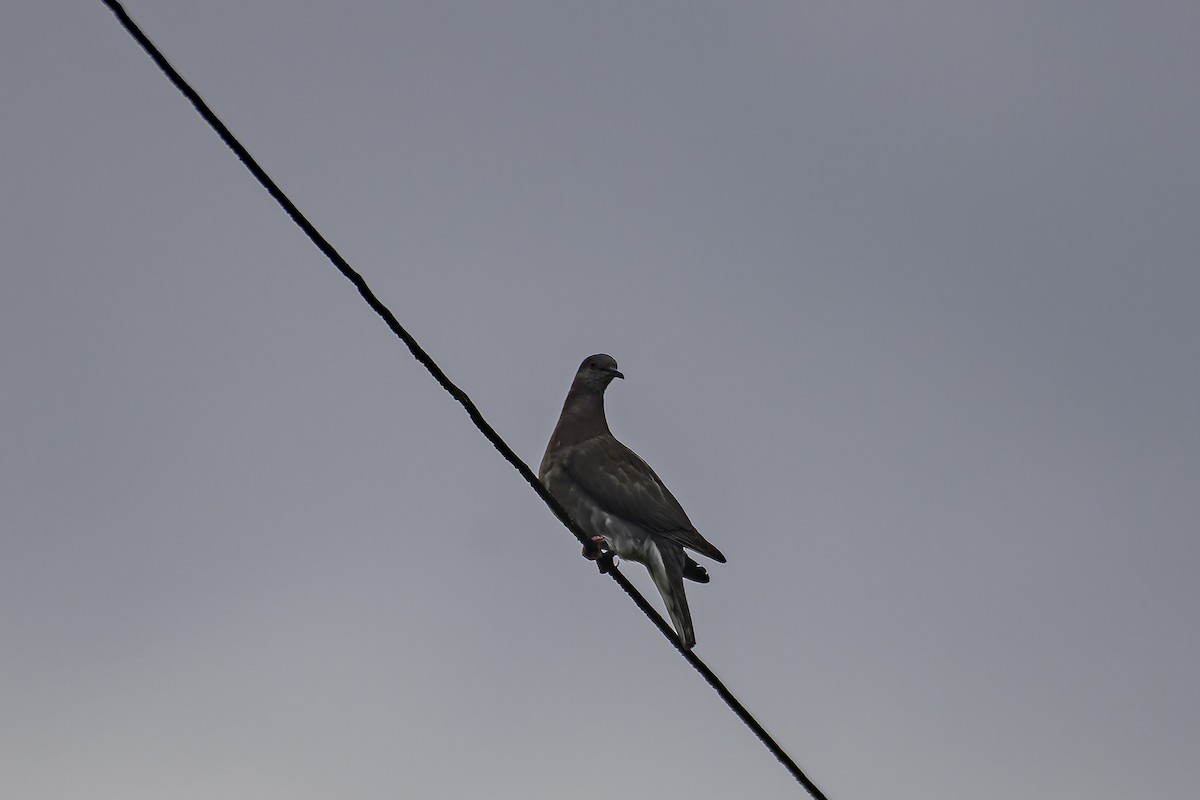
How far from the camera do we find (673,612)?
8.57 m

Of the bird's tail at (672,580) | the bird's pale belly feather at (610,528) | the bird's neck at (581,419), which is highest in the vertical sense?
the bird's neck at (581,419)

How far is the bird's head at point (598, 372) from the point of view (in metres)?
10.3

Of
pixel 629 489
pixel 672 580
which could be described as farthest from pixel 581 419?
pixel 672 580

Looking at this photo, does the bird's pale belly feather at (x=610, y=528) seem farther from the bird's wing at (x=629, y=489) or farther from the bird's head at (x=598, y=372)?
the bird's head at (x=598, y=372)

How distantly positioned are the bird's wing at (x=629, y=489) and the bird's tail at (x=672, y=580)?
13 cm

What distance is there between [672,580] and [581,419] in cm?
180

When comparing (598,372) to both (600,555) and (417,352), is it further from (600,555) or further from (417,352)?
(417,352)

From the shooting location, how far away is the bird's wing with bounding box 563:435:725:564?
870 centimetres

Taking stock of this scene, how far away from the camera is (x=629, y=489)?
29.8ft

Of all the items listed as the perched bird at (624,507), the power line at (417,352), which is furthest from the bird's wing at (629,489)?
the power line at (417,352)

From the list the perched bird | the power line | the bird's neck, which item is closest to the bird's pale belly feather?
the perched bird

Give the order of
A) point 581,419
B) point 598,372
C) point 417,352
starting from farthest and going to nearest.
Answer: point 598,372, point 581,419, point 417,352

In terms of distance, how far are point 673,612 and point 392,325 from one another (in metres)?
4.77

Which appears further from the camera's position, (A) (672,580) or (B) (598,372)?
(B) (598,372)
